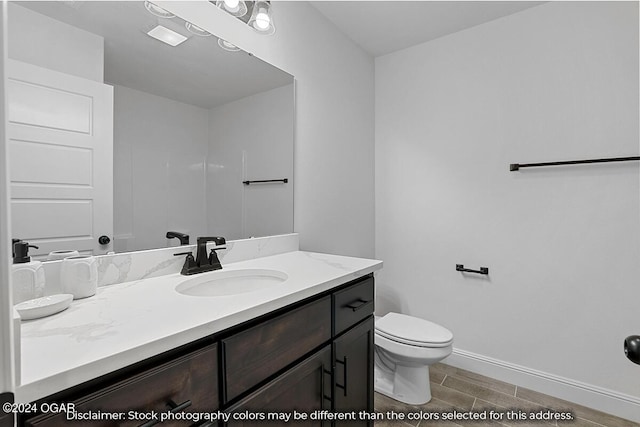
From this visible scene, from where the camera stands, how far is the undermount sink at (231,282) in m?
1.16

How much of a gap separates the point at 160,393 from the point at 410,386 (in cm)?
161

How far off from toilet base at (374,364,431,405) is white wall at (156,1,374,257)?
850 millimetres

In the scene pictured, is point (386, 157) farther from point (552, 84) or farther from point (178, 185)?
point (178, 185)

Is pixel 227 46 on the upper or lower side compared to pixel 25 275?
upper

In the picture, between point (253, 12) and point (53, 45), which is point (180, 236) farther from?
point (253, 12)

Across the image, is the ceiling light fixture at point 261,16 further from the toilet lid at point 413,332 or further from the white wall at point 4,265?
the toilet lid at point 413,332

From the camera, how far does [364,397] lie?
4.34ft

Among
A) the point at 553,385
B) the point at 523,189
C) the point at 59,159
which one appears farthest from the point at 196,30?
the point at 553,385

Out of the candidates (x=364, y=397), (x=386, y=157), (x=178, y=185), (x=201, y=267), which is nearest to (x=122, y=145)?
(x=178, y=185)

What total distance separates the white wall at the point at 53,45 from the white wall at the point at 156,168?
0.11 m

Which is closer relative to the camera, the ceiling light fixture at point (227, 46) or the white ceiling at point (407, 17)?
the ceiling light fixture at point (227, 46)

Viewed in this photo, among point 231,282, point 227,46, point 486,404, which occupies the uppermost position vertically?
point 227,46

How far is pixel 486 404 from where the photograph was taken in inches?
71.0

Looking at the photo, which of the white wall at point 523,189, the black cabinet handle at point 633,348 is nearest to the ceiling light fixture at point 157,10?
the black cabinet handle at point 633,348
